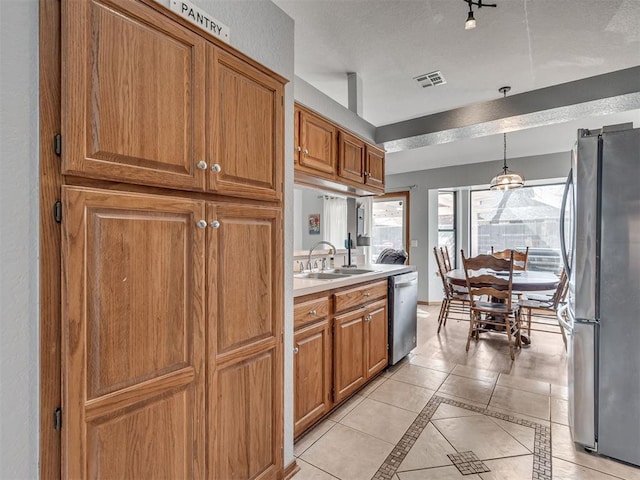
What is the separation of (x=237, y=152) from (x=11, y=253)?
2.53ft

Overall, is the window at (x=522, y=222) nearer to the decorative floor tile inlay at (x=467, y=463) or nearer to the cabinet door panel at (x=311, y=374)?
the decorative floor tile inlay at (x=467, y=463)

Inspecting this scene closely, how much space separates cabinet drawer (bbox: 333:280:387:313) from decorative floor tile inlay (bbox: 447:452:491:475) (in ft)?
3.32

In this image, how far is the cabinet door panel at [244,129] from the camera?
49.0 inches

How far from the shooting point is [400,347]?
9.94ft

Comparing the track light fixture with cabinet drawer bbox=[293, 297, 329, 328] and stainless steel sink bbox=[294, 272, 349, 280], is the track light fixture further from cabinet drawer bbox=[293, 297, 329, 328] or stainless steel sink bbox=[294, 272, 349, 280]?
stainless steel sink bbox=[294, 272, 349, 280]

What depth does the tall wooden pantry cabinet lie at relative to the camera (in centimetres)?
91

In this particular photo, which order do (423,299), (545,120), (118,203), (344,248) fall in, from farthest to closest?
1. (423,299)
2. (344,248)
3. (545,120)
4. (118,203)

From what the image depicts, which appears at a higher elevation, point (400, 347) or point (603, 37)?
point (603, 37)

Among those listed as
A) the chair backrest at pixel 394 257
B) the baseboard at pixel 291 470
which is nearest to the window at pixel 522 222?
the chair backrest at pixel 394 257

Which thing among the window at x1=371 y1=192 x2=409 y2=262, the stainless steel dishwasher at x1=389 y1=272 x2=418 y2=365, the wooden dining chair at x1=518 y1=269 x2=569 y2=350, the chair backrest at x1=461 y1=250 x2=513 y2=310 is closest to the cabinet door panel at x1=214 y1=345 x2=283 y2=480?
the stainless steel dishwasher at x1=389 y1=272 x2=418 y2=365

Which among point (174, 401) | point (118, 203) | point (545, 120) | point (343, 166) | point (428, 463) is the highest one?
point (545, 120)

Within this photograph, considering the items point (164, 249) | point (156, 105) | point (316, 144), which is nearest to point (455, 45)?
point (316, 144)

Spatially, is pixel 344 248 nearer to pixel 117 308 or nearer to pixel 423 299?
pixel 117 308

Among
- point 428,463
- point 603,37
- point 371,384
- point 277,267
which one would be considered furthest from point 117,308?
point 603,37
